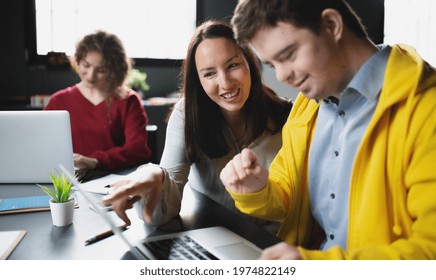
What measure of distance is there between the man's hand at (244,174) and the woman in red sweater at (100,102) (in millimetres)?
1164

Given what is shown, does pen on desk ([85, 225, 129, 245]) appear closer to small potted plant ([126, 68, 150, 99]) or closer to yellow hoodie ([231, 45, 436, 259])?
yellow hoodie ([231, 45, 436, 259])

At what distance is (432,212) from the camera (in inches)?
26.3

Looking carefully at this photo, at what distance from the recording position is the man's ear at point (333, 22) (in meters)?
0.75

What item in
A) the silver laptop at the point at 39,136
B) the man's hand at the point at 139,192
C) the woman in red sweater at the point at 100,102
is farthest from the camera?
the woman in red sweater at the point at 100,102

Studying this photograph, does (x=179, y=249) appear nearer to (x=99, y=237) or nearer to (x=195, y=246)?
(x=195, y=246)

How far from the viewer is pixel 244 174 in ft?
2.74

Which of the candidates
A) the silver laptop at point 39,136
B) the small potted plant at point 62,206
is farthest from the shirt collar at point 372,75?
the silver laptop at point 39,136

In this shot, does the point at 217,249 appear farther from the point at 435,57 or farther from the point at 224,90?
the point at 435,57

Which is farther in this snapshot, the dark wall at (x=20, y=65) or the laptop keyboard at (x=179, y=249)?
the dark wall at (x=20, y=65)

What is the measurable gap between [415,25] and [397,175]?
2.31 feet

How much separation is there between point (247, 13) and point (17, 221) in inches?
26.1

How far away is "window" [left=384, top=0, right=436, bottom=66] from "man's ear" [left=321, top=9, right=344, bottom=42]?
0.61m

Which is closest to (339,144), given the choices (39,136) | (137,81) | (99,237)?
(99,237)

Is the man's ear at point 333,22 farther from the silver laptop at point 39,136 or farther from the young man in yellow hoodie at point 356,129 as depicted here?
the silver laptop at point 39,136
